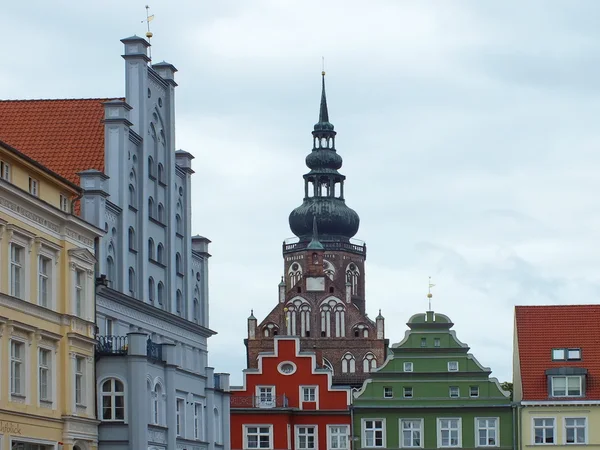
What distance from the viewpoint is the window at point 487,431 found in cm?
7625

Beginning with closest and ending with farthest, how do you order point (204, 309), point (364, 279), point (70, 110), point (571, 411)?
point (70, 110) < point (204, 309) < point (571, 411) < point (364, 279)

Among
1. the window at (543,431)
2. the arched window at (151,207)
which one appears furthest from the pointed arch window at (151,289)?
the window at (543,431)

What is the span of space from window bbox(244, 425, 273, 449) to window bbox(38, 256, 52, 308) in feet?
122

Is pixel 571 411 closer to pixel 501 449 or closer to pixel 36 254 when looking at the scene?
pixel 501 449

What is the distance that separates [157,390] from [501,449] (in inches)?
1176

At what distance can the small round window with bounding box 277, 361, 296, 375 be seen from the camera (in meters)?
80.1

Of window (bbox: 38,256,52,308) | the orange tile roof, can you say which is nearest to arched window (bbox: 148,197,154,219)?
window (bbox: 38,256,52,308)

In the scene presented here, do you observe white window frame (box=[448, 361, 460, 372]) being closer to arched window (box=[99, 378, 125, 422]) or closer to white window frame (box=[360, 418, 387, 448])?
white window frame (box=[360, 418, 387, 448])

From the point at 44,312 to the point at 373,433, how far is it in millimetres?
37933

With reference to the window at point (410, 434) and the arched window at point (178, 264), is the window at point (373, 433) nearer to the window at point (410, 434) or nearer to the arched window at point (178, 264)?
the window at point (410, 434)

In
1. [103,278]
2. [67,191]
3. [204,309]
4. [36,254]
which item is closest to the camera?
[36,254]

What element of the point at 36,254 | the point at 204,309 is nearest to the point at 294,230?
the point at 204,309

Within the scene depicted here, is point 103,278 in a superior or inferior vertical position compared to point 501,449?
superior

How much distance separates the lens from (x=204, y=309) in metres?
61.2
